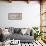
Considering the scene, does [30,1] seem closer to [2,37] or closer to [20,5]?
[20,5]

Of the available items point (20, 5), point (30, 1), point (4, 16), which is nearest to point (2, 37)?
point (4, 16)

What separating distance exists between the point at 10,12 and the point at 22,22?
0.79m

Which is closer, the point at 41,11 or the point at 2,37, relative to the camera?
the point at 2,37

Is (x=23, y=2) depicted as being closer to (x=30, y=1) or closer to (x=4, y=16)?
(x=30, y=1)

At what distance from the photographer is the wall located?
5730 millimetres

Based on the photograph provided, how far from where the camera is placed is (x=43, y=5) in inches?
226

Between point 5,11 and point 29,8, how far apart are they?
48.3 inches

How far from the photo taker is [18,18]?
18.8 feet

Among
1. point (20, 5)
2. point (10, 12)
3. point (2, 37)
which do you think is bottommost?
point (2, 37)

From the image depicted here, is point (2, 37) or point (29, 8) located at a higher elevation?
point (29, 8)

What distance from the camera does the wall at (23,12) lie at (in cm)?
573

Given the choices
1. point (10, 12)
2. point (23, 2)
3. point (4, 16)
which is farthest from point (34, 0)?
point (4, 16)

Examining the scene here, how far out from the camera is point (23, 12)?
18.9 ft

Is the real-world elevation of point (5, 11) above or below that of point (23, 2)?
below
